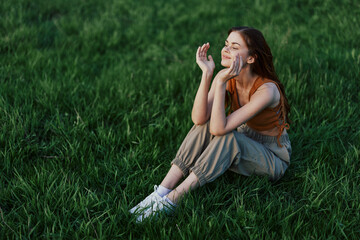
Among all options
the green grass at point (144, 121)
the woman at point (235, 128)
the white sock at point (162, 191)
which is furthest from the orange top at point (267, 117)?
the white sock at point (162, 191)

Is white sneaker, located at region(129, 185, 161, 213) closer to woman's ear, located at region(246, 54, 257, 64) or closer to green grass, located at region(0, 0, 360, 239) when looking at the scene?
green grass, located at region(0, 0, 360, 239)

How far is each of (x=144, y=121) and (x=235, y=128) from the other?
101 centimetres

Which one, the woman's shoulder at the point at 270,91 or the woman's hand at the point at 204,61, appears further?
the woman's hand at the point at 204,61

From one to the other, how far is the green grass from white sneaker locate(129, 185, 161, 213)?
0.24 feet

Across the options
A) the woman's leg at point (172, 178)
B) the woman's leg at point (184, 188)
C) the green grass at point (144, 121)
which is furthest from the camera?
the woman's leg at point (172, 178)

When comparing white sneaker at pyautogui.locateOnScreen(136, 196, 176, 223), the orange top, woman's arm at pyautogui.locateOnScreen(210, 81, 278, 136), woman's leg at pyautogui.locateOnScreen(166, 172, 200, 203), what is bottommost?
white sneaker at pyautogui.locateOnScreen(136, 196, 176, 223)

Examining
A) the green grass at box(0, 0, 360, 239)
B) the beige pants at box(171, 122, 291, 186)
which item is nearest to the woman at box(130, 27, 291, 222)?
the beige pants at box(171, 122, 291, 186)

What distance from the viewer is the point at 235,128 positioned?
2.37 meters

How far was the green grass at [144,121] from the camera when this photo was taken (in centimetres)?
214

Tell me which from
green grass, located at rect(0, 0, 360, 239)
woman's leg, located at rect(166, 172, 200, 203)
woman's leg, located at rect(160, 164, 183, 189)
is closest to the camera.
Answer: green grass, located at rect(0, 0, 360, 239)

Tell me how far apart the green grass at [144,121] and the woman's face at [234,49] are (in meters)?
0.45

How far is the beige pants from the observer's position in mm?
2240

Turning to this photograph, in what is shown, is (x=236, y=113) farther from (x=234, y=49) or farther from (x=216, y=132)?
(x=234, y=49)

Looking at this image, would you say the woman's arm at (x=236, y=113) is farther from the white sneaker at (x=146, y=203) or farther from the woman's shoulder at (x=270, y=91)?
the white sneaker at (x=146, y=203)
